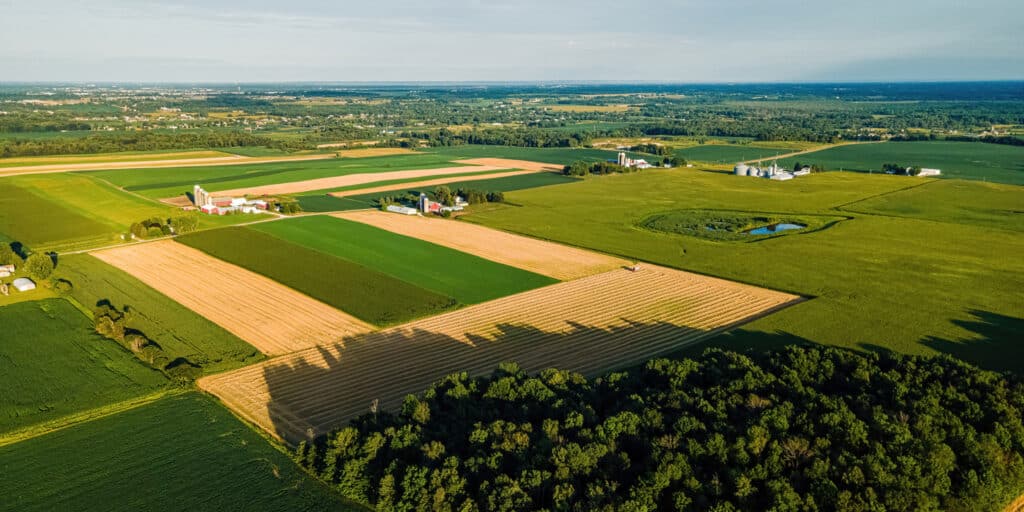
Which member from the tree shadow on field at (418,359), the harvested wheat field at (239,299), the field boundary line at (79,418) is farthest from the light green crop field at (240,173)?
the field boundary line at (79,418)

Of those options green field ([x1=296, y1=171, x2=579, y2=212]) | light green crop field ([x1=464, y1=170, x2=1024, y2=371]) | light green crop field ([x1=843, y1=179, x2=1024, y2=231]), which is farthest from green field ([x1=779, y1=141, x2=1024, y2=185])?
green field ([x1=296, y1=171, x2=579, y2=212])

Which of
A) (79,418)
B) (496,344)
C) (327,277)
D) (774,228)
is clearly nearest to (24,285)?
(327,277)

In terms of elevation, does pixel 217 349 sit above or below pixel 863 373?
below

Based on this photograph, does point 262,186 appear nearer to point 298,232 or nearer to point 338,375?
point 298,232

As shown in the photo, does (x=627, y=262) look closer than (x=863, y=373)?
No

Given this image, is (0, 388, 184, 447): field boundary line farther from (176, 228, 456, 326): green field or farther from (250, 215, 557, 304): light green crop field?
(250, 215, 557, 304): light green crop field

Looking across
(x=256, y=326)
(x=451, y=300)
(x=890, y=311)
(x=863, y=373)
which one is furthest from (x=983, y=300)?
(x=256, y=326)
